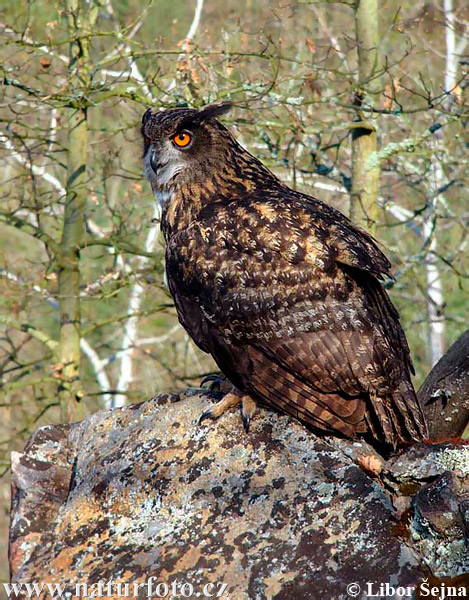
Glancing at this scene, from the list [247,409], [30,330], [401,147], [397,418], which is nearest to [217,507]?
[247,409]

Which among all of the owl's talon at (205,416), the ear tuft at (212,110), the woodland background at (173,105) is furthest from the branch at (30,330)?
the owl's talon at (205,416)

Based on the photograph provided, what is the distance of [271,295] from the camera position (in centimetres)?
365

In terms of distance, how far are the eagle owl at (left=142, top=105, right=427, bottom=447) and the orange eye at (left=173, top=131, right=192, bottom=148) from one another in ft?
1.63

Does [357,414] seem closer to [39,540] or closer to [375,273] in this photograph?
[375,273]

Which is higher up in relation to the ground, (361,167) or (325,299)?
(361,167)

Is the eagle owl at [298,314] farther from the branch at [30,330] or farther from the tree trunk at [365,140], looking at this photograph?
the branch at [30,330]

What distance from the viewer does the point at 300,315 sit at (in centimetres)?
362

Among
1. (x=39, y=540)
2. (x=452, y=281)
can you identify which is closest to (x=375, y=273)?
(x=39, y=540)

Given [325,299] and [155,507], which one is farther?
[325,299]

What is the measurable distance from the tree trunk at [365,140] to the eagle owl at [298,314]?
231 cm

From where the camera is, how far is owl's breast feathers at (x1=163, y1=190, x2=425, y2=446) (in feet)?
11.4

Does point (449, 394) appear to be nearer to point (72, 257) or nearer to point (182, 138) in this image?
point (182, 138)

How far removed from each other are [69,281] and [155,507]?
3663mm

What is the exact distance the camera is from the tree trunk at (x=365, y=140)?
6.14 metres
